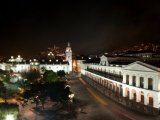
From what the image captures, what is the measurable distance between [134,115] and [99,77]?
35881mm

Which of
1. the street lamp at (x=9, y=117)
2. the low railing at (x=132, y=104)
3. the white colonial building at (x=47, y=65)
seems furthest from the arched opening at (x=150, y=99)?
the white colonial building at (x=47, y=65)

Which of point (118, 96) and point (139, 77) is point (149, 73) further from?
point (118, 96)

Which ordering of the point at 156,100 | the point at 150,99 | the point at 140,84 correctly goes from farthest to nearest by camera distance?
1. the point at 140,84
2. the point at 150,99
3. the point at 156,100

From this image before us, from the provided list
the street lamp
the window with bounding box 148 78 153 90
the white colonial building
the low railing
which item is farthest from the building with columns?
the white colonial building

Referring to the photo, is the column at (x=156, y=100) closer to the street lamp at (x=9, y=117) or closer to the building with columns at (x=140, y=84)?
the building with columns at (x=140, y=84)

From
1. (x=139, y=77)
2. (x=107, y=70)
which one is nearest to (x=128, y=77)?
(x=139, y=77)

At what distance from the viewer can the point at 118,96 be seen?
51.4 meters

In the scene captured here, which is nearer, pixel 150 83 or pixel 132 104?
pixel 150 83

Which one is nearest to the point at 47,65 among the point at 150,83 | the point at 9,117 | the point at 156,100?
the point at 150,83

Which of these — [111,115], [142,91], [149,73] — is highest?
[149,73]

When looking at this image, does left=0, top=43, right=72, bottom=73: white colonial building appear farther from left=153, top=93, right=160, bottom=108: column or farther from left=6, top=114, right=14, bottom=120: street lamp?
left=6, top=114, right=14, bottom=120: street lamp

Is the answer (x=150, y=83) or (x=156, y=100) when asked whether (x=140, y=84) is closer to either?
(x=150, y=83)

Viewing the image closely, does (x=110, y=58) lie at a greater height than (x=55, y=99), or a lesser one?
greater

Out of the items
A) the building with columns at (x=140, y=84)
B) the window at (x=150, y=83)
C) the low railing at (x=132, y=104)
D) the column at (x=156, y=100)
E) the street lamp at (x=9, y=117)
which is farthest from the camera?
the window at (x=150, y=83)
